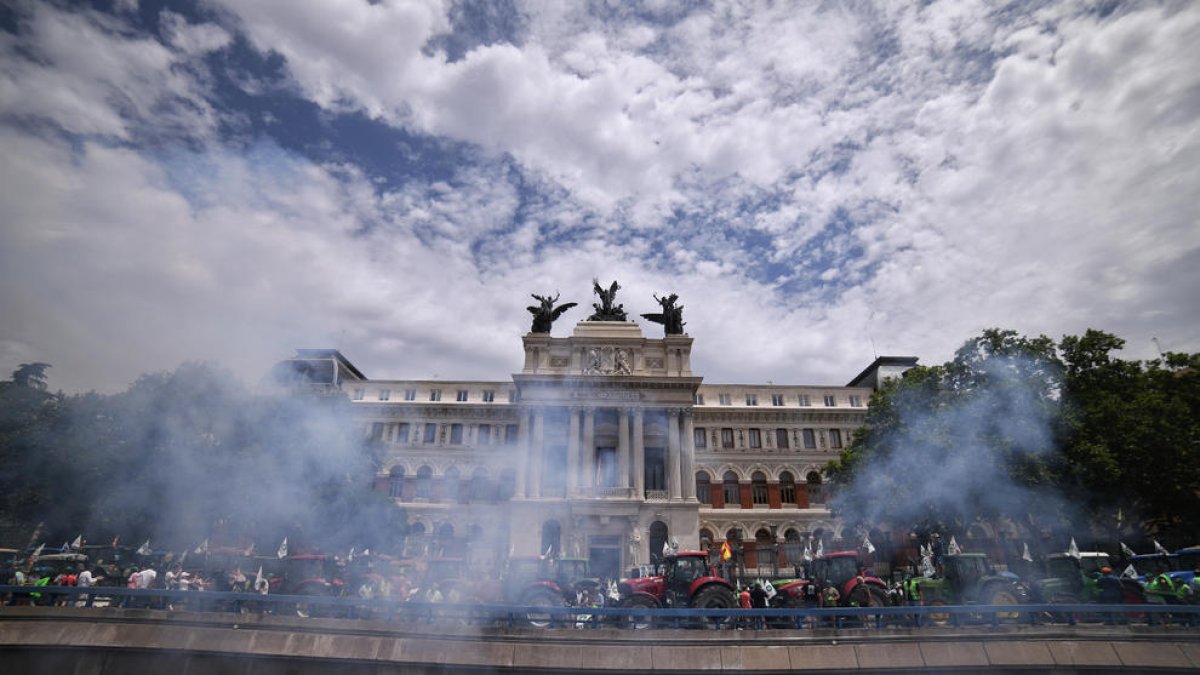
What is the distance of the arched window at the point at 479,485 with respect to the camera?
41250 millimetres

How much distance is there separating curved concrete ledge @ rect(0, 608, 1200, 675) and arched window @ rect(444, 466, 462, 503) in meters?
32.8

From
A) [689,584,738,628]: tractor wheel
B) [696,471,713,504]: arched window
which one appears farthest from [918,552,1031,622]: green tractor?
[696,471,713,504]: arched window

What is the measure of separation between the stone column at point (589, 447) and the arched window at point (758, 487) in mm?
13257

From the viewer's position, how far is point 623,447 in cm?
3784

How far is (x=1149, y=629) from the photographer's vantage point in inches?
374

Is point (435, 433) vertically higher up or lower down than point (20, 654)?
higher up

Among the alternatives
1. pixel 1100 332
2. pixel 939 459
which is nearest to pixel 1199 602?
pixel 939 459

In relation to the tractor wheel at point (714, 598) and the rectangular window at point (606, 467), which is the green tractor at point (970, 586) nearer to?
the tractor wheel at point (714, 598)

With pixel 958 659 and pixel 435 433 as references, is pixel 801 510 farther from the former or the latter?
pixel 958 659

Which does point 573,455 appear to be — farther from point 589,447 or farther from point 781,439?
point 781,439

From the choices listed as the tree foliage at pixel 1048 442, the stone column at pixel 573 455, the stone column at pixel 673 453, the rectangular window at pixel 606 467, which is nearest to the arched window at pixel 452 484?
the stone column at pixel 573 455

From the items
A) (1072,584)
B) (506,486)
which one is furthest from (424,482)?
(1072,584)

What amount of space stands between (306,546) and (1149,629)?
22.7 m

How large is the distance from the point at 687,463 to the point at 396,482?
2214cm
